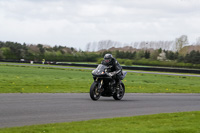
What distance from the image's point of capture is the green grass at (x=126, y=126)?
25.5 ft

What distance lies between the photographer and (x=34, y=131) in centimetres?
754

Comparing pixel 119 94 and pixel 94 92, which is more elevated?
pixel 94 92

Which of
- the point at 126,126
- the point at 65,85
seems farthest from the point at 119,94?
the point at 65,85

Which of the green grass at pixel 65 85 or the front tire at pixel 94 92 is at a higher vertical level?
the front tire at pixel 94 92

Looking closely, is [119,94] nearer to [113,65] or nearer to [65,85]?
[113,65]

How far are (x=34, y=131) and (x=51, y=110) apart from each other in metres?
3.39

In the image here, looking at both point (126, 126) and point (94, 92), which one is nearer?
point (126, 126)

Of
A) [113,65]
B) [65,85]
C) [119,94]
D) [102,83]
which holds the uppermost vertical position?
[113,65]

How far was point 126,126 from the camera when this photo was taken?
8.61 m

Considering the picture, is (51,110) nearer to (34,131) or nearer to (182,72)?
(34,131)

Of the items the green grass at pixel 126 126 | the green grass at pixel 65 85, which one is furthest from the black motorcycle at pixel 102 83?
the green grass at pixel 65 85

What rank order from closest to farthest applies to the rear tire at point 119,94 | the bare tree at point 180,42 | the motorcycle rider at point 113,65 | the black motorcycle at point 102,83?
the black motorcycle at point 102,83 < the motorcycle rider at point 113,65 < the rear tire at point 119,94 < the bare tree at point 180,42

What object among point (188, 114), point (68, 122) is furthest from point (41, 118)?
point (188, 114)

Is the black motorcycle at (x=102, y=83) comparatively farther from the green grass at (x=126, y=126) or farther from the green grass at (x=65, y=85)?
the green grass at (x=65, y=85)
